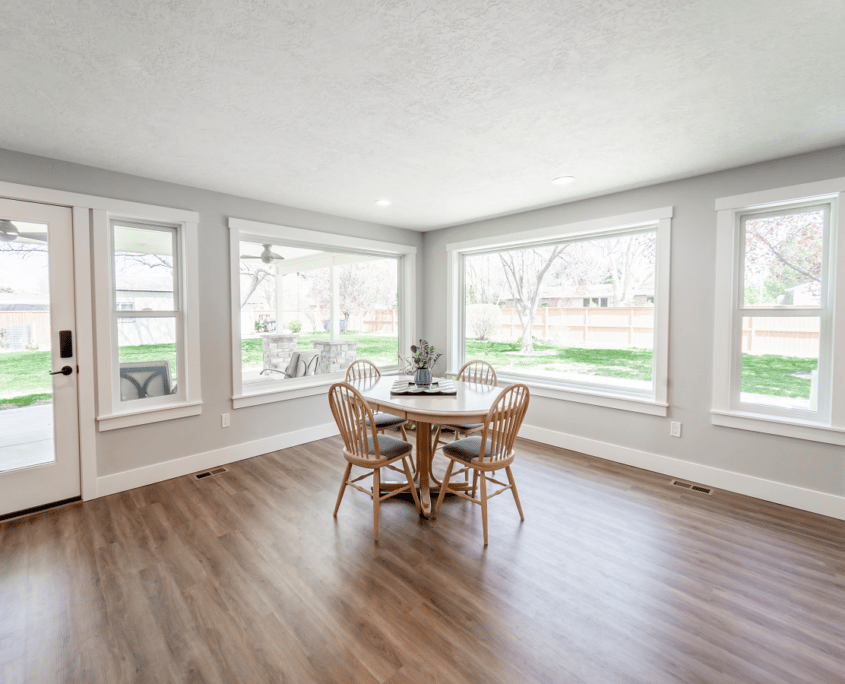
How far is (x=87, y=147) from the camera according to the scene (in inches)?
101

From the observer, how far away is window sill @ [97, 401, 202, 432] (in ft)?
9.95

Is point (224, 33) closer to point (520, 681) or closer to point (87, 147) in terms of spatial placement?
point (87, 147)

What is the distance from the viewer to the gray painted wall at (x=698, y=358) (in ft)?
9.01

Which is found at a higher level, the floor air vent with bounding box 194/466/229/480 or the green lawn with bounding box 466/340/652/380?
the green lawn with bounding box 466/340/652/380

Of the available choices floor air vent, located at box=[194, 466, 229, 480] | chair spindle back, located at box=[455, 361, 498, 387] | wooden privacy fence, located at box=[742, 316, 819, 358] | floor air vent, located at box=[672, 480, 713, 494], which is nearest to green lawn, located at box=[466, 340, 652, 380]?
chair spindle back, located at box=[455, 361, 498, 387]

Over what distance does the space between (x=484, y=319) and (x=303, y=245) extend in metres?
2.29

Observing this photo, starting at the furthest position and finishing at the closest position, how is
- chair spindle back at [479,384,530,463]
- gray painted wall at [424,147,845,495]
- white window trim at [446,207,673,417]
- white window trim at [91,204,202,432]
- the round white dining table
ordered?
white window trim at [446,207,673,417] → white window trim at [91,204,202,432] → gray painted wall at [424,147,845,495] → the round white dining table → chair spindle back at [479,384,530,463]

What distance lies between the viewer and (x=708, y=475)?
10.4 ft

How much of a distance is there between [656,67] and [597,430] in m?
2.99

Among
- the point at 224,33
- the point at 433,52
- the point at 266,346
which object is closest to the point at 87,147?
the point at 224,33

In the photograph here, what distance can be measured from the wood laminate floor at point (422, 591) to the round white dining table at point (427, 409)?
0.99 ft

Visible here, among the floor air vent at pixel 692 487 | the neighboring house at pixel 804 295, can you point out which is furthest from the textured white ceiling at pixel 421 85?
the floor air vent at pixel 692 487

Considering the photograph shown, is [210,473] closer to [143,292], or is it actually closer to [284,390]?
[284,390]

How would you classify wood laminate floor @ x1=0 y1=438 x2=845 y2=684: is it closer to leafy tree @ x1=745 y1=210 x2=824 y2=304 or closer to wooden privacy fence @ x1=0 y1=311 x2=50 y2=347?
wooden privacy fence @ x1=0 y1=311 x2=50 y2=347
